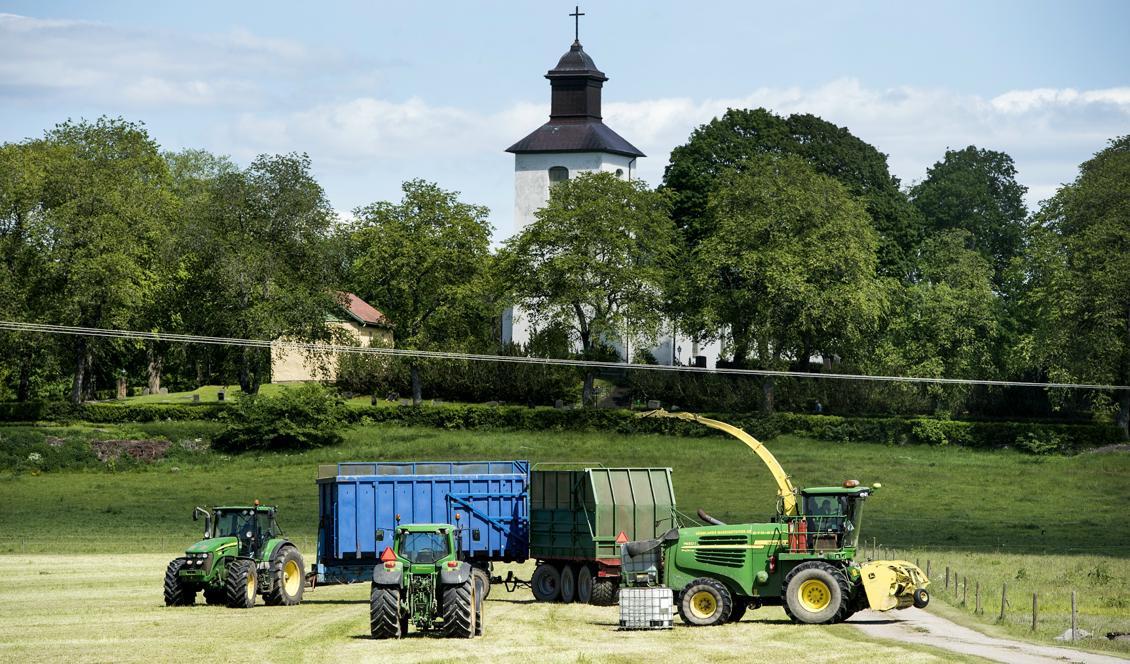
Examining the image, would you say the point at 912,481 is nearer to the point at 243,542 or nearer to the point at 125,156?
the point at 243,542

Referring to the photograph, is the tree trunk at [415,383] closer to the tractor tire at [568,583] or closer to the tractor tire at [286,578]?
the tractor tire at [568,583]

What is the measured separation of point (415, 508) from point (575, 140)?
77253 mm

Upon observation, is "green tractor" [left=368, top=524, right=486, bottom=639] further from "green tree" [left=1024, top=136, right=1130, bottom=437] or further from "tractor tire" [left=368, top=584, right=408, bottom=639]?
"green tree" [left=1024, top=136, right=1130, bottom=437]

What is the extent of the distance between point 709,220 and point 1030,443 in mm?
28466

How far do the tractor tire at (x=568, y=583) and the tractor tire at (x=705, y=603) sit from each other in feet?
21.4

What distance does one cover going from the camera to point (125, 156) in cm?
11525

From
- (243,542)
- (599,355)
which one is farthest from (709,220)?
(243,542)

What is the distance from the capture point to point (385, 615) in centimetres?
3094

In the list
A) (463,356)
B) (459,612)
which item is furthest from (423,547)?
(463,356)

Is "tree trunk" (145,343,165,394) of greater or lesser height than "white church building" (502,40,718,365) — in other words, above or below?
below

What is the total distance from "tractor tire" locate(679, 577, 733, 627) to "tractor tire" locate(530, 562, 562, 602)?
7.07 meters

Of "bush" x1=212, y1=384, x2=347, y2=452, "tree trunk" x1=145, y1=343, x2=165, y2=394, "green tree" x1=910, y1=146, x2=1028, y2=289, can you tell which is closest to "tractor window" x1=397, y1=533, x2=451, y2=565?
"bush" x1=212, y1=384, x2=347, y2=452

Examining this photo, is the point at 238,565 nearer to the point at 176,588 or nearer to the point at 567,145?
the point at 176,588

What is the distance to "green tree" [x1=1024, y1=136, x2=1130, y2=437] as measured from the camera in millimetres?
84250
